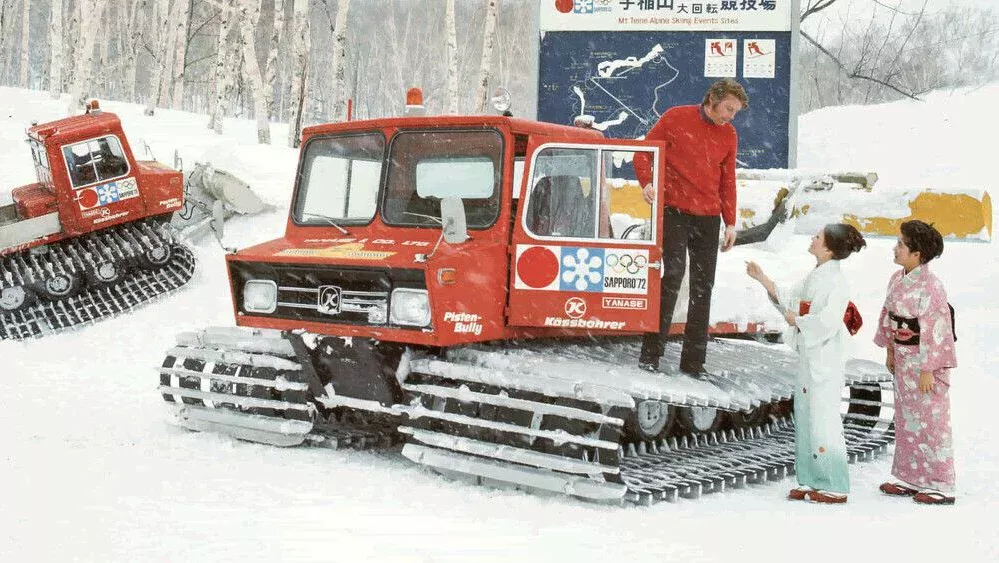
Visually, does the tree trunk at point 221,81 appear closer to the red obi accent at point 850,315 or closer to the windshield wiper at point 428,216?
the windshield wiper at point 428,216

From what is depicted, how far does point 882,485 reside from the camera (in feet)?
22.7

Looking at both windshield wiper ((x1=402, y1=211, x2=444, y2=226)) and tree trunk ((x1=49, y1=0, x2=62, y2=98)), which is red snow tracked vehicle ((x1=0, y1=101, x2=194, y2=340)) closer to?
windshield wiper ((x1=402, y1=211, x2=444, y2=226))

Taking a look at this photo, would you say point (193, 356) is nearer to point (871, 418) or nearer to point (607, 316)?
point (607, 316)

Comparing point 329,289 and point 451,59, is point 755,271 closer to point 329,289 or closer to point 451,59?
point 329,289

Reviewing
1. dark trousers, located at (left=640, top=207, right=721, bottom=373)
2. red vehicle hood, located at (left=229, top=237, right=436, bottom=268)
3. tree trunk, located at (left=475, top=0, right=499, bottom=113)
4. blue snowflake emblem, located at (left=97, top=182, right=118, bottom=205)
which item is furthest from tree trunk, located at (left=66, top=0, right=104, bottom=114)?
Answer: dark trousers, located at (left=640, top=207, right=721, bottom=373)

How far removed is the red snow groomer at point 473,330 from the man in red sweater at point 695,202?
0.58ft

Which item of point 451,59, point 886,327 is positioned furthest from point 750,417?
point 451,59

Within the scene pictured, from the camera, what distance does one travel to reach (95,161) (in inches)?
588

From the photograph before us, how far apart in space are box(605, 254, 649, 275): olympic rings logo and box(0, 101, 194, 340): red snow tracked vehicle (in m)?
9.06

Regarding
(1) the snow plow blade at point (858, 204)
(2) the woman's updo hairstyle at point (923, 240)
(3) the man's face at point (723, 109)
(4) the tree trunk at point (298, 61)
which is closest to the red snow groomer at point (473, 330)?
(3) the man's face at point (723, 109)

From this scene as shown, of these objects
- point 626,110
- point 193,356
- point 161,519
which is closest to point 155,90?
point 626,110

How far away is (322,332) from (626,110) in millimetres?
8497

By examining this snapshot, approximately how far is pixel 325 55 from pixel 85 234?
54530 mm

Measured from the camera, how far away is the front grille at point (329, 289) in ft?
22.4
